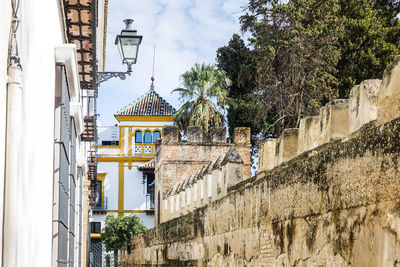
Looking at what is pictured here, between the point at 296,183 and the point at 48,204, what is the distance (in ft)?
6.36

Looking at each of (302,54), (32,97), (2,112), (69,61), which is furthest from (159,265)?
(302,54)

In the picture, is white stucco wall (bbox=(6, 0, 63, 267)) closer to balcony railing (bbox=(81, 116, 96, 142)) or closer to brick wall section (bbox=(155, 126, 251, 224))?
balcony railing (bbox=(81, 116, 96, 142))

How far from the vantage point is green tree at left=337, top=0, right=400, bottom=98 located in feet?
91.5

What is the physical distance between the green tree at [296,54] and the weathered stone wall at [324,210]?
18.9 meters

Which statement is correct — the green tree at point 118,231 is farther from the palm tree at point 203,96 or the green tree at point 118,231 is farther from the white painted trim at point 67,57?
the white painted trim at point 67,57

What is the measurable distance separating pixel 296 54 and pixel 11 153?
24914mm

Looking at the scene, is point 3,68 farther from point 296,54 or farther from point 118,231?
point 118,231

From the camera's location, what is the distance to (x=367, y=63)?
2808 cm

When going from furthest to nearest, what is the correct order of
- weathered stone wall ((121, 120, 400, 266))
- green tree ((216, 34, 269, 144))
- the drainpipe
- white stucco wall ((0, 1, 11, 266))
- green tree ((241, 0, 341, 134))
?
green tree ((216, 34, 269, 144)) < green tree ((241, 0, 341, 134)) < weathered stone wall ((121, 120, 400, 266)) < the drainpipe < white stucco wall ((0, 1, 11, 266))

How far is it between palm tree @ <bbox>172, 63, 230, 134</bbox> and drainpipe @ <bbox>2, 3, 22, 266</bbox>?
94.5ft

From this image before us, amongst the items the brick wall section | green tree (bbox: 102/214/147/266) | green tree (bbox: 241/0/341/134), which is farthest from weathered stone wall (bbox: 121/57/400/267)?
green tree (bbox: 102/214/147/266)

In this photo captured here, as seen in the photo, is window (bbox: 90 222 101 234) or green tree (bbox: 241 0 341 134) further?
window (bbox: 90 222 101 234)

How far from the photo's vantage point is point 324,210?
191 inches

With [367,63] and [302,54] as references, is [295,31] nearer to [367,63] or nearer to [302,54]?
[302,54]
